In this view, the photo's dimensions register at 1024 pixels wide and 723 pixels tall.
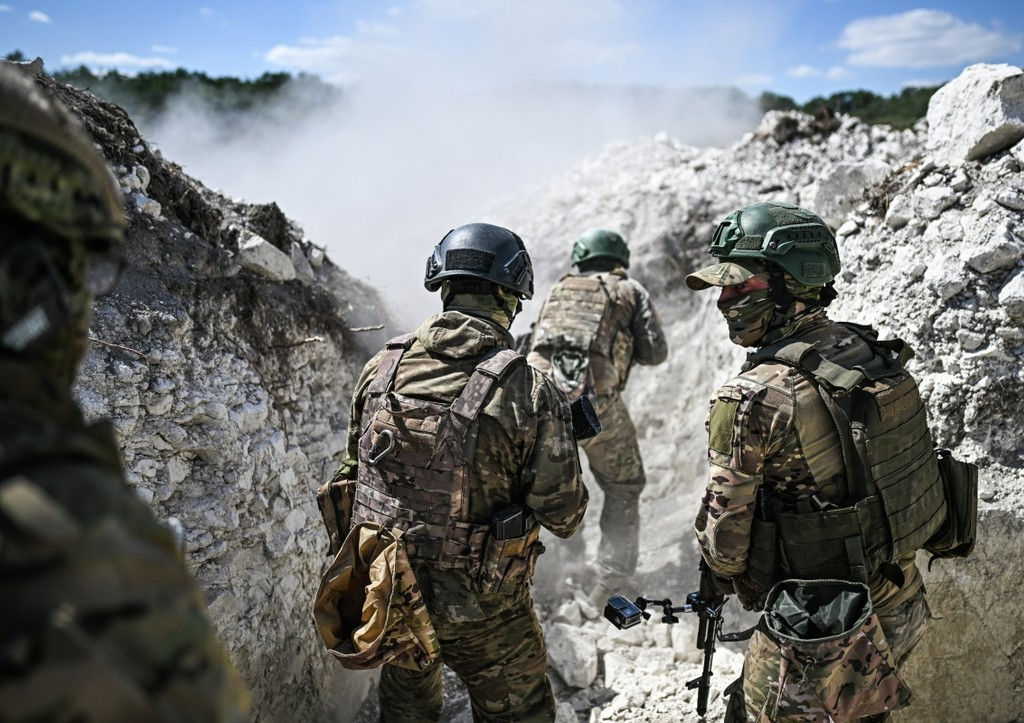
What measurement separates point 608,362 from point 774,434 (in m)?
2.97

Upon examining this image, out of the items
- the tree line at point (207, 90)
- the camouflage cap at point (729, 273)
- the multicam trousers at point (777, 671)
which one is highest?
the tree line at point (207, 90)

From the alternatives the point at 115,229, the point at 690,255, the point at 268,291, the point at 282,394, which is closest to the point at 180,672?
the point at 115,229

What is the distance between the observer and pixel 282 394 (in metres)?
4.15

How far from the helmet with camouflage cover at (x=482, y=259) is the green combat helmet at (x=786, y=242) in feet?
2.76

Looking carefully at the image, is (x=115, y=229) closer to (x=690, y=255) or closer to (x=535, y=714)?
(x=535, y=714)

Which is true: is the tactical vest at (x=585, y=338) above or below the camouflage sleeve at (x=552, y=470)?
above

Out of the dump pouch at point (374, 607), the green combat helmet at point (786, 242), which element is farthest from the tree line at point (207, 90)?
the dump pouch at point (374, 607)

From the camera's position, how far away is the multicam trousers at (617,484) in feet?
Result: 18.7

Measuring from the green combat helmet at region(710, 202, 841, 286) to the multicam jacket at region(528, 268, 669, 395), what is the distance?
8.36 feet

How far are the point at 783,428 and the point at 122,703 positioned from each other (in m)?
2.24

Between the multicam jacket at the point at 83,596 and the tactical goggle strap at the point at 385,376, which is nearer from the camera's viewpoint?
the multicam jacket at the point at 83,596

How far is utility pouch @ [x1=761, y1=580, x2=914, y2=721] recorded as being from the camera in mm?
2541

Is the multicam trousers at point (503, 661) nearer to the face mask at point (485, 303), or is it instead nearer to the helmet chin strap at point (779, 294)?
the face mask at point (485, 303)

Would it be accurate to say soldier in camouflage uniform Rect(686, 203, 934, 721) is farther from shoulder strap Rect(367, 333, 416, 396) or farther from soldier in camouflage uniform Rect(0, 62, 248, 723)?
soldier in camouflage uniform Rect(0, 62, 248, 723)
